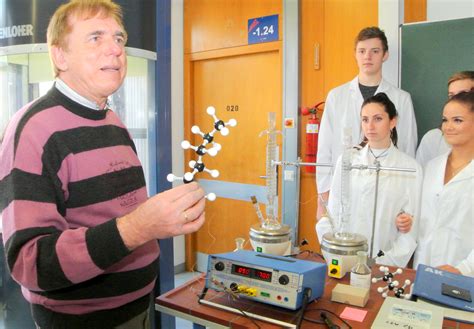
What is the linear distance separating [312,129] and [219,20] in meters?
1.49

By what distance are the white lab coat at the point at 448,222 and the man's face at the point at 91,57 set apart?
60.6 inches

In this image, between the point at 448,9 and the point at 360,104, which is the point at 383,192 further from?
the point at 448,9

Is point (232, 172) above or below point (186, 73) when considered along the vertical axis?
below

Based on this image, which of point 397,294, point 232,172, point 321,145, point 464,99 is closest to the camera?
point 397,294

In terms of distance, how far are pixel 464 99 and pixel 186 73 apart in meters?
2.81

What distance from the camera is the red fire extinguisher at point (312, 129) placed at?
10.4 ft

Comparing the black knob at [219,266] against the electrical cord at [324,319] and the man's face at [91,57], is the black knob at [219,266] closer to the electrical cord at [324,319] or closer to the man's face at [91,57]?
the electrical cord at [324,319]

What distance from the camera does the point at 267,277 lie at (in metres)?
1.22

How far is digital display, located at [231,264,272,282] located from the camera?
122cm

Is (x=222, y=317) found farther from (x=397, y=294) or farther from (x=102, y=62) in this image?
(x=102, y=62)

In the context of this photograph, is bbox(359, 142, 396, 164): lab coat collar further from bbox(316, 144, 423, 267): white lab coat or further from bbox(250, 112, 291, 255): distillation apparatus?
bbox(250, 112, 291, 255): distillation apparatus

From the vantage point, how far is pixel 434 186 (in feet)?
6.19

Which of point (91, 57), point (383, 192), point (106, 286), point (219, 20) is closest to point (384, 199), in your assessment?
point (383, 192)

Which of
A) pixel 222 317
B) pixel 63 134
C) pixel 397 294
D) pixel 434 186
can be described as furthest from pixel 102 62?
pixel 434 186
